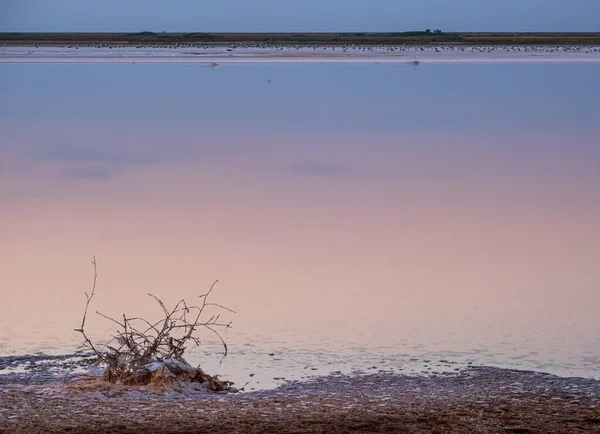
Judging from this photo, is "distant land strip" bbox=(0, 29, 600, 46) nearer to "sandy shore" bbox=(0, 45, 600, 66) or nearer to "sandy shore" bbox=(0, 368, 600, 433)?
"sandy shore" bbox=(0, 45, 600, 66)

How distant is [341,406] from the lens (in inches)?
241

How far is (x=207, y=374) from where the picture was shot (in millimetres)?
6727

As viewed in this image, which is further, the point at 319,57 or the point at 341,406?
the point at 319,57

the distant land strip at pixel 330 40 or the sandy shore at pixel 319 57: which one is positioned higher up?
the distant land strip at pixel 330 40

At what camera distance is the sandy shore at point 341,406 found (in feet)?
18.6

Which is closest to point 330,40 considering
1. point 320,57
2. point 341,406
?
point 320,57

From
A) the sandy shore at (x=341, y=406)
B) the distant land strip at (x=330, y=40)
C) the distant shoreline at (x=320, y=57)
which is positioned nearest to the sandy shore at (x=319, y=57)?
the distant shoreline at (x=320, y=57)

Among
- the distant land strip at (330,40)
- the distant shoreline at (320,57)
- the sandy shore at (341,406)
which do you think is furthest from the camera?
the distant land strip at (330,40)

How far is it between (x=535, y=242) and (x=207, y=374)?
5102mm

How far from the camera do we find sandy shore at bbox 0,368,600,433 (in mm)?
5660

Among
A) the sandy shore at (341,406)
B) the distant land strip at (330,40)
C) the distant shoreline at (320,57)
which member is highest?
the distant land strip at (330,40)

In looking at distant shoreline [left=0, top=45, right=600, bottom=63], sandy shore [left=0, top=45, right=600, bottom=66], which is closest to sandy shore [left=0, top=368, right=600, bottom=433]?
distant shoreline [left=0, top=45, right=600, bottom=63]

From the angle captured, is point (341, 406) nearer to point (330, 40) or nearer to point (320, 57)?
point (320, 57)

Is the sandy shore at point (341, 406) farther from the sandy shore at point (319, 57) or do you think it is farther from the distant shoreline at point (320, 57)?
the sandy shore at point (319, 57)
